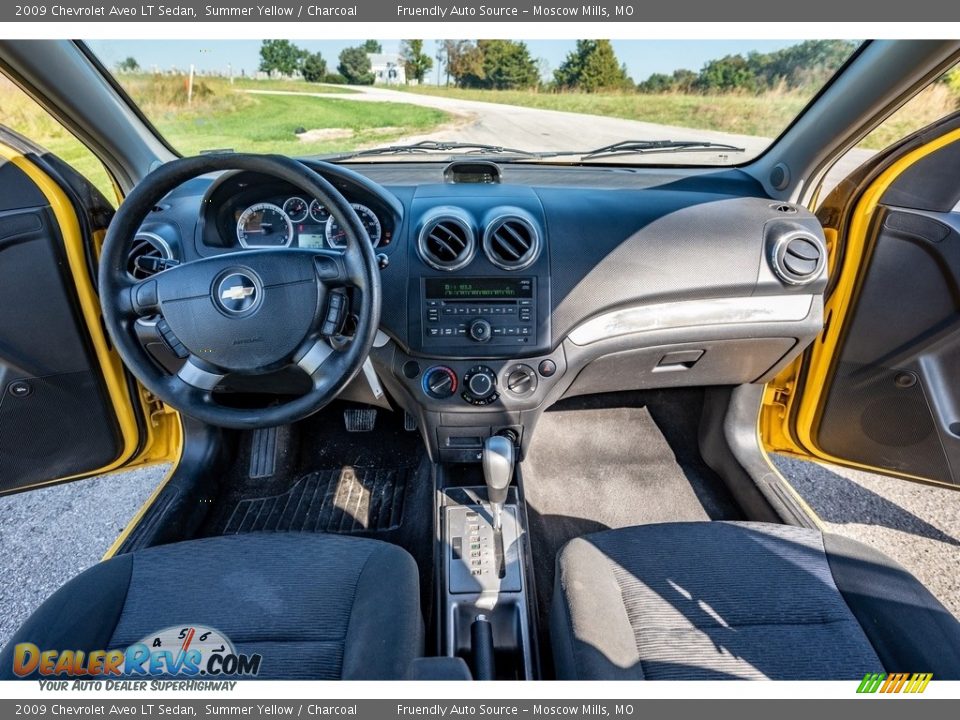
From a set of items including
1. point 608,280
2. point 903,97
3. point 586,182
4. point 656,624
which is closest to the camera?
point 656,624

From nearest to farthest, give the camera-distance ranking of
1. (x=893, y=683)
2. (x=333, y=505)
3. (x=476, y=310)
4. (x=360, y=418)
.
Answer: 1. (x=893, y=683)
2. (x=476, y=310)
3. (x=333, y=505)
4. (x=360, y=418)

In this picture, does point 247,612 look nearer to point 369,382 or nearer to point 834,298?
point 369,382

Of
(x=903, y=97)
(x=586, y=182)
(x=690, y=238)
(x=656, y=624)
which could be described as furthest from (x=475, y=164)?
(x=656, y=624)

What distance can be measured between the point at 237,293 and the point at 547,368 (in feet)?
3.21

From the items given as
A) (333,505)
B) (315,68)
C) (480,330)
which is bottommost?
(333,505)

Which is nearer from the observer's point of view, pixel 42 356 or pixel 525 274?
pixel 525 274

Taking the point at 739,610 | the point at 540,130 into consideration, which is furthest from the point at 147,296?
the point at 739,610

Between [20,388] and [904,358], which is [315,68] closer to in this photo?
[20,388]

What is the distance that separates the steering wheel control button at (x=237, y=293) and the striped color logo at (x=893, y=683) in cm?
170

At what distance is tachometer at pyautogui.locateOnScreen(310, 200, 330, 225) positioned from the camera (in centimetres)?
178

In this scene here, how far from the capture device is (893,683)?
4.09 ft

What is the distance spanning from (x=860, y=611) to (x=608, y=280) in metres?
1.11

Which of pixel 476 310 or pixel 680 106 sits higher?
pixel 680 106

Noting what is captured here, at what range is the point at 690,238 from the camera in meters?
1.83
